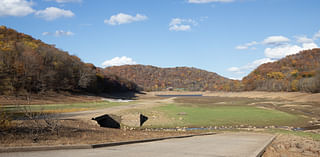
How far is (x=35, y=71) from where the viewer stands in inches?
2500

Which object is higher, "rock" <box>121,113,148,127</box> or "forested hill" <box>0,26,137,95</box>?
"forested hill" <box>0,26,137,95</box>

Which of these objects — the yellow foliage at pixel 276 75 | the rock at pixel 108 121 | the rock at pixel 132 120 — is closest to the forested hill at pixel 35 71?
the rock at pixel 108 121

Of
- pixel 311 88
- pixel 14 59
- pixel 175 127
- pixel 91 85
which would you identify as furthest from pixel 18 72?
pixel 311 88

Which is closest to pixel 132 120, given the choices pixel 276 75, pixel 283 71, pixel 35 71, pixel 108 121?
pixel 108 121

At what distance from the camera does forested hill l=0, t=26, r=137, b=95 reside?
187 ft

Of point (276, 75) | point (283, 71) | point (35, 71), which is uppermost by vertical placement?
point (283, 71)

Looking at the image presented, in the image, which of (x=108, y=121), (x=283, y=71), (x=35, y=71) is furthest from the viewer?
(x=283, y=71)

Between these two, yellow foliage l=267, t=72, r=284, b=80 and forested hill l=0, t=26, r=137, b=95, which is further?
yellow foliage l=267, t=72, r=284, b=80

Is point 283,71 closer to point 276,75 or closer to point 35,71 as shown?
point 276,75

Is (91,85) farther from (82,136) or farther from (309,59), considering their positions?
(309,59)

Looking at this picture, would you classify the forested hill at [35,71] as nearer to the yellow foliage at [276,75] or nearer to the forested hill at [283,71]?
the forested hill at [283,71]

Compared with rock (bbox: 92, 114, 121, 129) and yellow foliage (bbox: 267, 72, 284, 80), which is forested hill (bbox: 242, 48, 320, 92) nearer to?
yellow foliage (bbox: 267, 72, 284, 80)

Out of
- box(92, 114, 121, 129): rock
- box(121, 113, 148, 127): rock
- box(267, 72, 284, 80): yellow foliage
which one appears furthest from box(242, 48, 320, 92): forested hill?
box(92, 114, 121, 129): rock

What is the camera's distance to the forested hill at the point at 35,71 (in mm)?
57000
